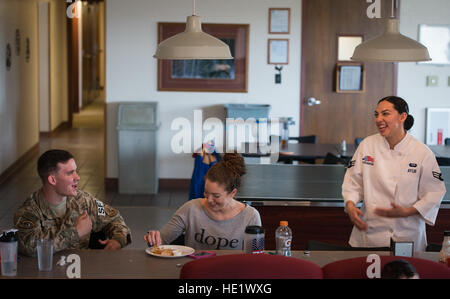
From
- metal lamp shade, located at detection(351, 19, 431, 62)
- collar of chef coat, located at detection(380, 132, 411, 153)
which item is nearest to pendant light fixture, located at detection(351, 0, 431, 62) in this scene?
metal lamp shade, located at detection(351, 19, 431, 62)

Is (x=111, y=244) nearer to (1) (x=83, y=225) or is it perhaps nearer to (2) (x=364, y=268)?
(1) (x=83, y=225)

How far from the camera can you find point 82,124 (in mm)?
15750

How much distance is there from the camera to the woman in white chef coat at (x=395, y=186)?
159 inches

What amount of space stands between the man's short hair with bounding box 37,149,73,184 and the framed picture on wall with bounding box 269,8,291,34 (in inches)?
224

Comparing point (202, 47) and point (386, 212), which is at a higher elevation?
point (202, 47)

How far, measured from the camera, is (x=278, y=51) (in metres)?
9.07

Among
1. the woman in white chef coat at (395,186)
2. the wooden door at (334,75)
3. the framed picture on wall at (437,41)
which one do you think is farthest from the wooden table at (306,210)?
the framed picture on wall at (437,41)

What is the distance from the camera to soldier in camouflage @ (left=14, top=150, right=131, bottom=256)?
138 inches

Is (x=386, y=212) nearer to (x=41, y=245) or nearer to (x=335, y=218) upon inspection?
(x=335, y=218)

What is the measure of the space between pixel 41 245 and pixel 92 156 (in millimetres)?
8487

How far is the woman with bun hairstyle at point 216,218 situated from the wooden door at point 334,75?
551 centimetres

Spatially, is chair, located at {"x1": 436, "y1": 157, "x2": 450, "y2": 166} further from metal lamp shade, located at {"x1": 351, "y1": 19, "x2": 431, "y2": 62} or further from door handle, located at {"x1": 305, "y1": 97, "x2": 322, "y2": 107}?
door handle, located at {"x1": 305, "y1": 97, "x2": 322, "y2": 107}

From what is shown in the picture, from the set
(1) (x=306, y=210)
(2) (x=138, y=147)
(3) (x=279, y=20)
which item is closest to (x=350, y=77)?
(3) (x=279, y=20)
